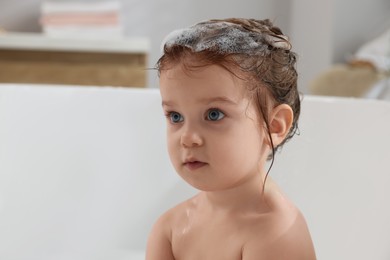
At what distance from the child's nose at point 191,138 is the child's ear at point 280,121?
0.36ft

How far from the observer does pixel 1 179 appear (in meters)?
1.53

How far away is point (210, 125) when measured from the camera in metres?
0.89

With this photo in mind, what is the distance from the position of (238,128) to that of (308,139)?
65 centimetres

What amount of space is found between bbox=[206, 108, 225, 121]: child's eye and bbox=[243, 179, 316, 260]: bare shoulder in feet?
0.47

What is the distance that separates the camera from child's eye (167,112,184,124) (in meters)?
0.92

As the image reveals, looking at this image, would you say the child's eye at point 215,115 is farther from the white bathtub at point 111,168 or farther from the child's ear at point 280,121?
the white bathtub at point 111,168

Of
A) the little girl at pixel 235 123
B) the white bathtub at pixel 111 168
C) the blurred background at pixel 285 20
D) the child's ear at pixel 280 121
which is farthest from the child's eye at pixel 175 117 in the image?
the blurred background at pixel 285 20

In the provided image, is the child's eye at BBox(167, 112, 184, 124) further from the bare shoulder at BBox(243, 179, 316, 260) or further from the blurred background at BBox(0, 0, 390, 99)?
the blurred background at BBox(0, 0, 390, 99)

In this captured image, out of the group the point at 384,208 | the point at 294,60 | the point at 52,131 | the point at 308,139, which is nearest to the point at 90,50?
the point at 52,131

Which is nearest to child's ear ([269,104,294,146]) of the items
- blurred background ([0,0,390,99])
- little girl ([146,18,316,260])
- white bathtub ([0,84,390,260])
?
little girl ([146,18,316,260])

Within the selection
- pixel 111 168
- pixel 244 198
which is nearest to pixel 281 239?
pixel 244 198

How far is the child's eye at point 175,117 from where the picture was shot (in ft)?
3.01

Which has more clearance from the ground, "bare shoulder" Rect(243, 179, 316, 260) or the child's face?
the child's face

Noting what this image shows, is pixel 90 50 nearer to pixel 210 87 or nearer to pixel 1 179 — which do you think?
pixel 1 179
